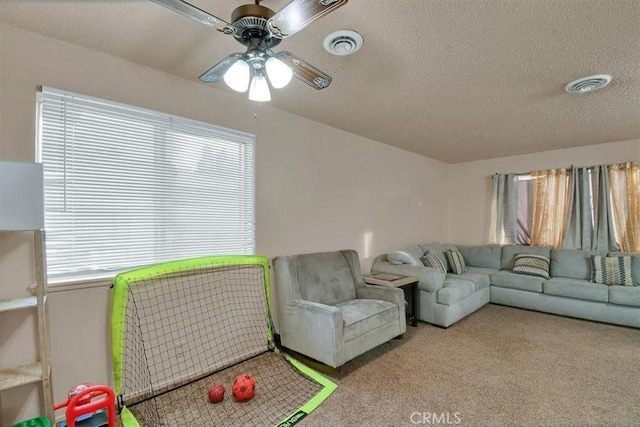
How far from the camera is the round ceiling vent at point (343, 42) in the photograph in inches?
68.9

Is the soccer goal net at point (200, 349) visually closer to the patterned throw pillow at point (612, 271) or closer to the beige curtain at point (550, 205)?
the patterned throw pillow at point (612, 271)

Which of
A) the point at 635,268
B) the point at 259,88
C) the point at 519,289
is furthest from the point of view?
the point at 519,289

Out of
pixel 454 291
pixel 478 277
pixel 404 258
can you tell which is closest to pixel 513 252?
pixel 478 277

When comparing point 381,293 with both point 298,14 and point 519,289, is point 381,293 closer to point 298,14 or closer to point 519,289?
point 519,289

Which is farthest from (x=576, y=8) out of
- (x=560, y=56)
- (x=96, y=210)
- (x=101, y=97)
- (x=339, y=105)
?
(x=96, y=210)

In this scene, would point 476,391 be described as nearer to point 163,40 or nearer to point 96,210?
point 96,210

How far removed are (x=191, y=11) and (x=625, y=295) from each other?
4.99 meters

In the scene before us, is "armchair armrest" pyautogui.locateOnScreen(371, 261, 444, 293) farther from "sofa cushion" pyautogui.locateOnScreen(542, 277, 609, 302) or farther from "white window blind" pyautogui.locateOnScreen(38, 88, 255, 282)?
"white window blind" pyautogui.locateOnScreen(38, 88, 255, 282)

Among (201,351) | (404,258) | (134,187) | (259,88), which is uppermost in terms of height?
(259,88)

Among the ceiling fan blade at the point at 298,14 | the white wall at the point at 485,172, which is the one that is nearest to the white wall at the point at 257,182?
the white wall at the point at 485,172

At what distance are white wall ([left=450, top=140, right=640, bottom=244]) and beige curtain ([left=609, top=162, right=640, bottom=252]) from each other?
0.17m

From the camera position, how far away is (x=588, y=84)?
2338mm

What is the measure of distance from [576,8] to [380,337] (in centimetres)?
263

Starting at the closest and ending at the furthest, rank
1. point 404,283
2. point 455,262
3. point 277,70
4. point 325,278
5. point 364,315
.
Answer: point 277,70
point 364,315
point 325,278
point 404,283
point 455,262
